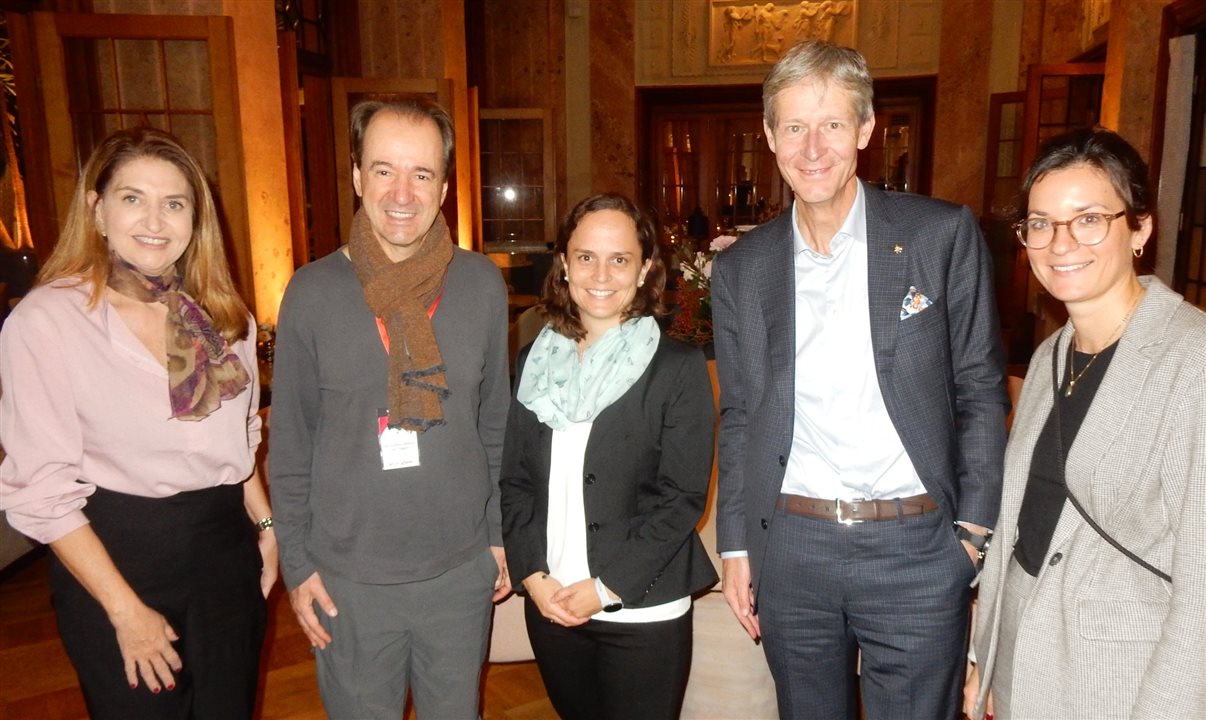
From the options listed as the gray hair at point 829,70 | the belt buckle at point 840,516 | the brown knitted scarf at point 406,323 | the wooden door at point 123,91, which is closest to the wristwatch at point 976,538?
the belt buckle at point 840,516

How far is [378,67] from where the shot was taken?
8.16m

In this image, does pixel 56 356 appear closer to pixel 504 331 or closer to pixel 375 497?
pixel 375 497

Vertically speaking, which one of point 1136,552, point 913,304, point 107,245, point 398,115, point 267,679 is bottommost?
point 267,679

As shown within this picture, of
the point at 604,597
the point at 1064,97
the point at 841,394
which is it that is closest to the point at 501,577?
the point at 604,597

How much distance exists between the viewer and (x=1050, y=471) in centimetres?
142

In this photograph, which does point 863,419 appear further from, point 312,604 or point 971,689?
point 312,604

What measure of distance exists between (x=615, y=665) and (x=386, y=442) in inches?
27.9

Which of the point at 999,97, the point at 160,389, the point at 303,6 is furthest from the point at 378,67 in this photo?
the point at 160,389

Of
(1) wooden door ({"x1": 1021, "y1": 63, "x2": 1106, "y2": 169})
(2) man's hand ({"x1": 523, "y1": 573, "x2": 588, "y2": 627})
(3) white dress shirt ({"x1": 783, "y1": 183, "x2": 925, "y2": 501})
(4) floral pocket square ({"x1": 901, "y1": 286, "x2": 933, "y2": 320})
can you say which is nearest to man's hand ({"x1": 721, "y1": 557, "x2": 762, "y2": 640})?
(3) white dress shirt ({"x1": 783, "y1": 183, "x2": 925, "y2": 501})

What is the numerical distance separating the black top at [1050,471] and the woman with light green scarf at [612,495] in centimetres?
64

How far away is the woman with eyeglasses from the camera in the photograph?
1.21 m

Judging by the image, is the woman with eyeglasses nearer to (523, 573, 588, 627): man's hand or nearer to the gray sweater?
(523, 573, 588, 627): man's hand

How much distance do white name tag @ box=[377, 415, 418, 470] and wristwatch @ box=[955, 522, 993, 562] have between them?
1.19 meters

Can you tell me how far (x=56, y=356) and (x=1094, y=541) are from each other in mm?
1919
